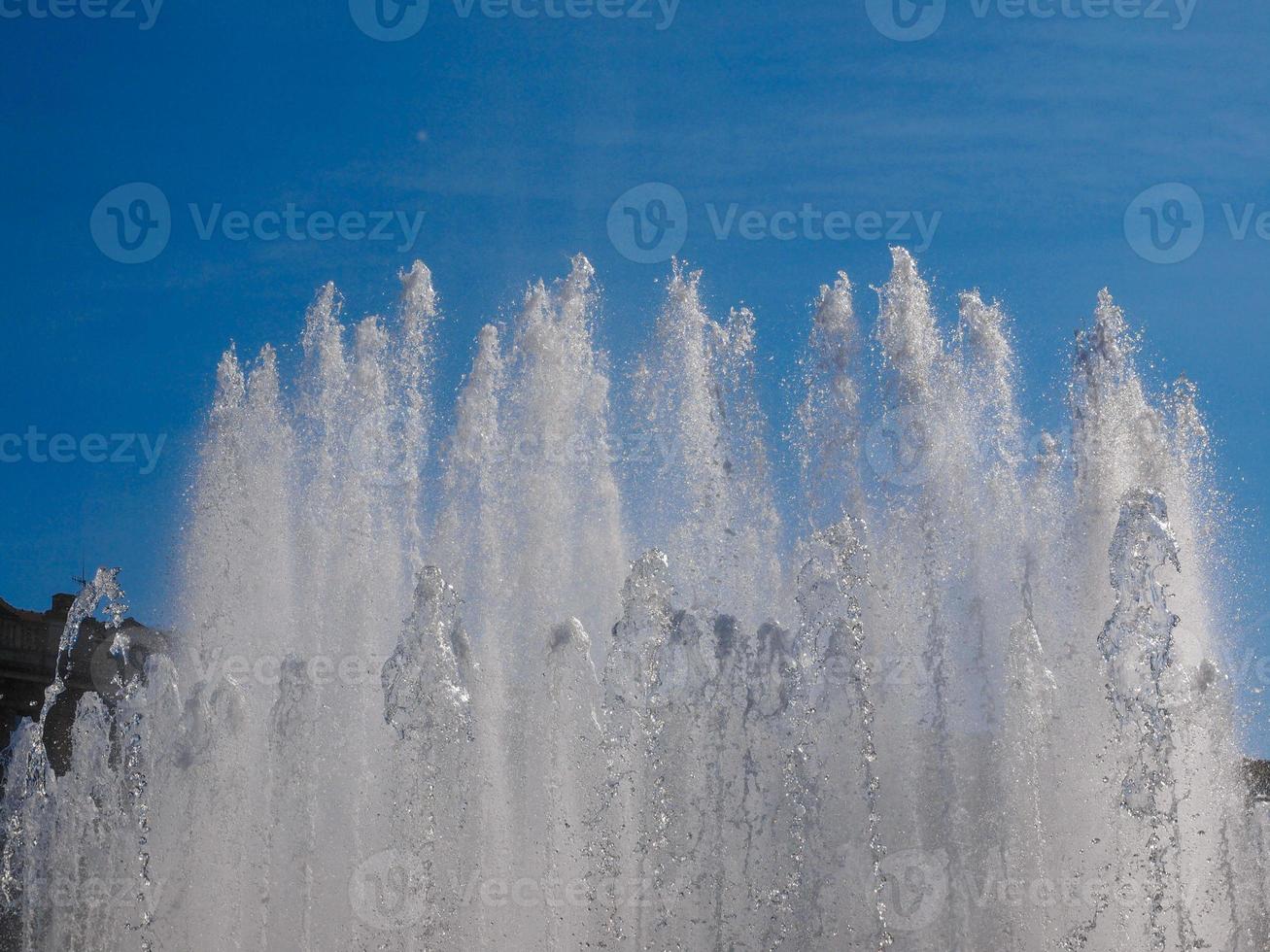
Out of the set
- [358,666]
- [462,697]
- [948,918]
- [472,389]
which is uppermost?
[472,389]

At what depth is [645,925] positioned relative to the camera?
18.2m

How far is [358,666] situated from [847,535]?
31.4ft

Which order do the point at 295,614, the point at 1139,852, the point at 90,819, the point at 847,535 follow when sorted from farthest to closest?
the point at 295,614
the point at 90,819
the point at 847,535
the point at 1139,852

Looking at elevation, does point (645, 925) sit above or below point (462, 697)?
below

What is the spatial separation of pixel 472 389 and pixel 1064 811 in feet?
47.5

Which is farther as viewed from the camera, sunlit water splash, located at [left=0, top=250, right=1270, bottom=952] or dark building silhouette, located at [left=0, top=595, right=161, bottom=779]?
dark building silhouette, located at [left=0, top=595, right=161, bottom=779]

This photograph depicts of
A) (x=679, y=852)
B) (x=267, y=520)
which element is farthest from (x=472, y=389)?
(x=679, y=852)

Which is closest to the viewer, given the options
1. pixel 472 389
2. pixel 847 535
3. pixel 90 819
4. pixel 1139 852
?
pixel 1139 852

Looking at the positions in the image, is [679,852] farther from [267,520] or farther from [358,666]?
[267,520]

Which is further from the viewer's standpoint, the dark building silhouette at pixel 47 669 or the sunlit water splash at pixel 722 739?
the dark building silhouette at pixel 47 669

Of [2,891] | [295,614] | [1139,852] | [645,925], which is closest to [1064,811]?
[1139,852]

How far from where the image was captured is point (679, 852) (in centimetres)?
1900

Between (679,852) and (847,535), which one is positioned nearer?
(679,852)

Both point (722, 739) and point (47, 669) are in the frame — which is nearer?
point (722, 739)
